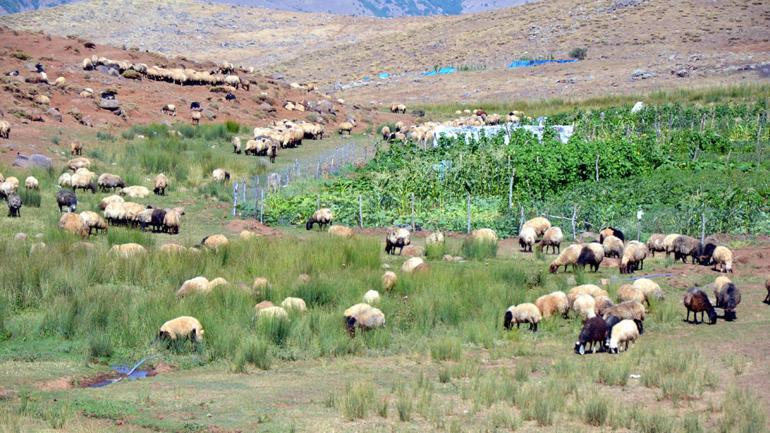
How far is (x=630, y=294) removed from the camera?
18.7 m

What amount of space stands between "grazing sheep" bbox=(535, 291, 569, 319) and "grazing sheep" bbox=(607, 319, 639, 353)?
1.67m

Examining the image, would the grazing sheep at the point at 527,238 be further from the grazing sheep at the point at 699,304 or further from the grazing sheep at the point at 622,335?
the grazing sheep at the point at 622,335

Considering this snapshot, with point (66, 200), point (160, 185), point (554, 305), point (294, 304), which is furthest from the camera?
point (160, 185)

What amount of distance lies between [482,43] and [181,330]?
3110 inches

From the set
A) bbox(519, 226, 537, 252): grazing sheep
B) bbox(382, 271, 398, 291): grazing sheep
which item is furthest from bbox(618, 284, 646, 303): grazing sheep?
Result: bbox(519, 226, 537, 252): grazing sheep

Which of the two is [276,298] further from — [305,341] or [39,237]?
[39,237]

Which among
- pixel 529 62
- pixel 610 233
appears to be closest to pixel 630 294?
pixel 610 233

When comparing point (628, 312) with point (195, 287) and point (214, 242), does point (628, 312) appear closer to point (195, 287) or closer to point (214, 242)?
point (195, 287)

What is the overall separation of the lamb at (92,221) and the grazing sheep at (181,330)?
9.65 meters

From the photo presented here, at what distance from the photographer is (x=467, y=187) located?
103 feet

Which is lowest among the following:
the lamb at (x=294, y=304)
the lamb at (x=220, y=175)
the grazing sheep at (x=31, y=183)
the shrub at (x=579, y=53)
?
the lamb at (x=220, y=175)

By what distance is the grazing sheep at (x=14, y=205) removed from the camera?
2773 cm

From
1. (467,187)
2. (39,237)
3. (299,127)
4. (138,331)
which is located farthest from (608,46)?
(138,331)

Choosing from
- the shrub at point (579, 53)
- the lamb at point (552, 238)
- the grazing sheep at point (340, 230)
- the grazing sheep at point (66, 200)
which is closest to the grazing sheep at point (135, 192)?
the grazing sheep at point (66, 200)
